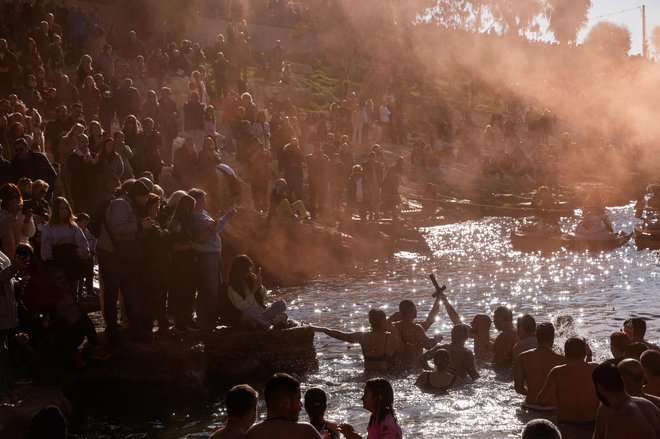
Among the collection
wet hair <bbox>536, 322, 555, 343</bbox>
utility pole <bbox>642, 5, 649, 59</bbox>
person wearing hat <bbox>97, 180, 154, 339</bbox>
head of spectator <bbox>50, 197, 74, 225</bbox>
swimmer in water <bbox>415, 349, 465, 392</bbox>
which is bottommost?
swimmer in water <bbox>415, 349, 465, 392</bbox>

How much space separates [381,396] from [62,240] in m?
6.67

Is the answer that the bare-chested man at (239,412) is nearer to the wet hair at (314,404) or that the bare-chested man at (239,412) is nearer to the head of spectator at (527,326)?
the wet hair at (314,404)

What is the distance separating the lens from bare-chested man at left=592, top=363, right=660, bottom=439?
788 centimetres

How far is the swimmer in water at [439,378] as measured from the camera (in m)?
14.5

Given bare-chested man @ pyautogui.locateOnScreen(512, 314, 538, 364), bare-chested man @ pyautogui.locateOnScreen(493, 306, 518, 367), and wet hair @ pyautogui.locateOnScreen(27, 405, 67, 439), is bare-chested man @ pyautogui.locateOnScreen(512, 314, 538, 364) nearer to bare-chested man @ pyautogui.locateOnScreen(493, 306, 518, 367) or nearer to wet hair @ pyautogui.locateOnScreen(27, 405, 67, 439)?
bare-chested man @ pyautogui.locateOnScreen(493, 306, 518, 367)

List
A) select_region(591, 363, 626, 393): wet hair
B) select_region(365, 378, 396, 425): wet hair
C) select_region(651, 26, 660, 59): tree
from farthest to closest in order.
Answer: select_region(651, 26, 660, 59): tree < select_region(365, 378, 396, 425): wet hair < select_region(591, 363, 626, 393): wet hair

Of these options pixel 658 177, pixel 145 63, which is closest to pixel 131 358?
pixel 145 63

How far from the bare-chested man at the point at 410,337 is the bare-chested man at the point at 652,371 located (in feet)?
21.3

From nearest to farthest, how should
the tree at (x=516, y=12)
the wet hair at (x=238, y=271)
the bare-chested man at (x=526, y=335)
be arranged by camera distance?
the bare-chested man at (x=526, y=335) → the wet hair at (x=238, y=271) → the tree at (x=516, y=12)

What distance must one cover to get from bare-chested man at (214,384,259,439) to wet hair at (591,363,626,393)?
2859mm

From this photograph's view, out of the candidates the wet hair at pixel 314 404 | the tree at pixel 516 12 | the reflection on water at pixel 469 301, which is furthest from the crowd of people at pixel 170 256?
the tree at pixel 516 12

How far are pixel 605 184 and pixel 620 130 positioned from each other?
1442cm

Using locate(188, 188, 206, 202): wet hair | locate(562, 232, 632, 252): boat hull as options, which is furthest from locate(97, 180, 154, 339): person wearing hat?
locate(562, 232, 632, 252): boat hull

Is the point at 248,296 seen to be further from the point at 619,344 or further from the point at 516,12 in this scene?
the point at 516,12
